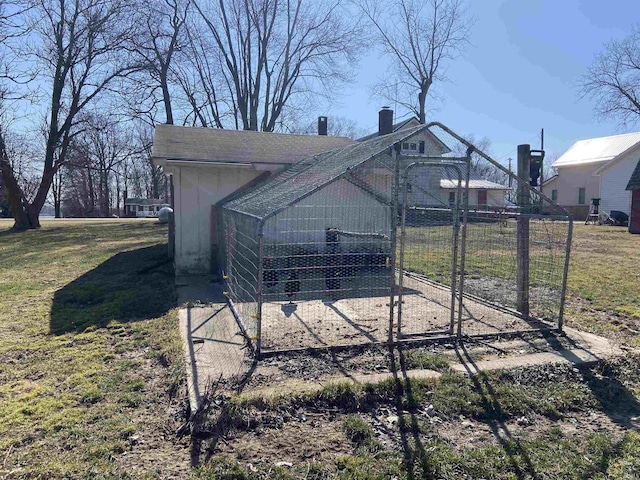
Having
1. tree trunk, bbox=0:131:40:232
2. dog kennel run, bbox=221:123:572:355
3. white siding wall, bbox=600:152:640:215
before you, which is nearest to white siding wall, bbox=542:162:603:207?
white siding wall, bbox=600:152:640:215

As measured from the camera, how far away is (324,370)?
4.10 meters

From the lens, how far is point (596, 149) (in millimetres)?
34125

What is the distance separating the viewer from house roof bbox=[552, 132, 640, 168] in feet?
104

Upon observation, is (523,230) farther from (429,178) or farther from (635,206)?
(635,206)

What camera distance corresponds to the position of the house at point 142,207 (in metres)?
53.6

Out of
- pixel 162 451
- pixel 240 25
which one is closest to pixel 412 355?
pixel 162 451

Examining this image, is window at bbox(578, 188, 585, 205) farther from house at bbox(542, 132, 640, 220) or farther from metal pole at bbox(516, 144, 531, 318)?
metal pole at bbox(516, 144, 531, 318)

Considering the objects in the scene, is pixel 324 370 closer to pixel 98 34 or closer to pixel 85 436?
pixel 85 436

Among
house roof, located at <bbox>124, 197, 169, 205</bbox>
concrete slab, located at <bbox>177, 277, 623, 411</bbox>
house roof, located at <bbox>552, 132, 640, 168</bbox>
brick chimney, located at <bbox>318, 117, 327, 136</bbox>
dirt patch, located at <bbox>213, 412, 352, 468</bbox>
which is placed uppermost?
house roof, located at <bbox>552, 132, 640, 168</bbox>

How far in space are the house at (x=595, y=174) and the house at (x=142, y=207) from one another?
4206cm

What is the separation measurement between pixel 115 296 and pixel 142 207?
5205 cm

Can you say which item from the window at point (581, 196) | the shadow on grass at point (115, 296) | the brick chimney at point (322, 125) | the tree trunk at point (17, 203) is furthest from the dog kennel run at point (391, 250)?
the window at point (581, 196)

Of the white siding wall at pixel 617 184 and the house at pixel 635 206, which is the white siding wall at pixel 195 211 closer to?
the house at pixel 635 206

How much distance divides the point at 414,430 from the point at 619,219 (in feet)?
90.9
